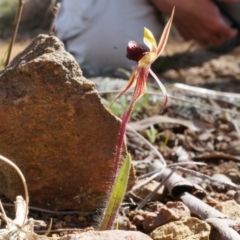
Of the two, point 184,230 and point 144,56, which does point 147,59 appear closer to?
point 144,56

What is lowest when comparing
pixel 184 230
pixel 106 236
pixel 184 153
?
pixel 184 153

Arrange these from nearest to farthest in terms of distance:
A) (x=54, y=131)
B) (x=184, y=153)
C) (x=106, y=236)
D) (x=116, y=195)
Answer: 1. (x=106, y=236)
2. (x=116, y=195)
3. (x=54, y=131)
4. (x=184, y=153)

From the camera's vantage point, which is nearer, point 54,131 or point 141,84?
point 141,84

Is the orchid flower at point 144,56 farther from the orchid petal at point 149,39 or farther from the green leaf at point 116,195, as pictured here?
the green leaf at point 116,195

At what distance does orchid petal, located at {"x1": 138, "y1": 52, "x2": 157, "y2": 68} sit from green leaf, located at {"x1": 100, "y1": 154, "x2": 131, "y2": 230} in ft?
0.58

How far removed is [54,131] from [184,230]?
1.25 ft

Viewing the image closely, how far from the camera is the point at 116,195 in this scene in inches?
53.2

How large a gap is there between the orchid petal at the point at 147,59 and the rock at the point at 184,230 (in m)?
0.39

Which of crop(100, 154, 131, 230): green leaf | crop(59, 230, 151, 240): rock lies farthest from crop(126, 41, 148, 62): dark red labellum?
crop(59, 230, 151, 240): rock

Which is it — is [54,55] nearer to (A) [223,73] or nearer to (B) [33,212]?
(B) [33,212]

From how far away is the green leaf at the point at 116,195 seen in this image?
130 cm

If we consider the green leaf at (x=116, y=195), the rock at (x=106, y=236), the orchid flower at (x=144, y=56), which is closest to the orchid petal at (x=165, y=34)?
the orchid flower at (x=144, y=56)

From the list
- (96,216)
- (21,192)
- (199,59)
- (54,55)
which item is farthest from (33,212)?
(199,59)

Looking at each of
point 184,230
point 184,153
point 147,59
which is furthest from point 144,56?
point 184,153
